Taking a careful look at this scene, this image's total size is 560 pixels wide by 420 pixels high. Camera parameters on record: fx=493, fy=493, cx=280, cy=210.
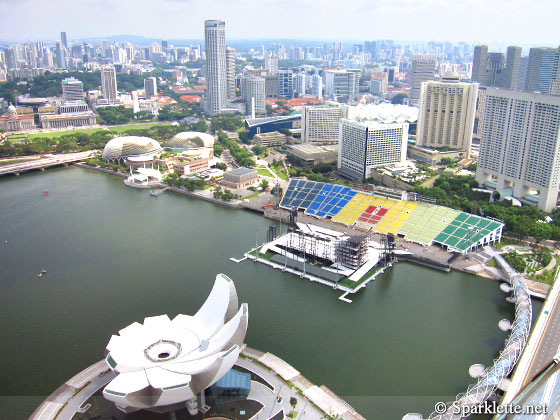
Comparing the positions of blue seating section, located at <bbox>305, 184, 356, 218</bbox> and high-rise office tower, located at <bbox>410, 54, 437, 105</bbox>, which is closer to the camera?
blue seating section, located at <bbox>305, 184, 356, 218</bbox>

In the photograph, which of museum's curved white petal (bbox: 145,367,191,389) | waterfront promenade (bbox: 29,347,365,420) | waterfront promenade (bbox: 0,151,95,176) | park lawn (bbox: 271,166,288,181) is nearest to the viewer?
museum's curved white petal (bbox: 145,367,191,389)

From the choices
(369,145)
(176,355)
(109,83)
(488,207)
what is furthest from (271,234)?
(109,83)

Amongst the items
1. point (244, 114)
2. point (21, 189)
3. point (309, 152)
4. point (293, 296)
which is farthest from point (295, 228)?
point (244, 114)

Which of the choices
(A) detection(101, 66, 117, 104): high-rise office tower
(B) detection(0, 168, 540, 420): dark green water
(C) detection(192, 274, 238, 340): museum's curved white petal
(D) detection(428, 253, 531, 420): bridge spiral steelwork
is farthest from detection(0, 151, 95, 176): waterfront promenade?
(D) detection(428, 253, 531, 420): bridge spiral steelwork

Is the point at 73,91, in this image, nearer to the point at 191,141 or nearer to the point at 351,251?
the point at 191,141

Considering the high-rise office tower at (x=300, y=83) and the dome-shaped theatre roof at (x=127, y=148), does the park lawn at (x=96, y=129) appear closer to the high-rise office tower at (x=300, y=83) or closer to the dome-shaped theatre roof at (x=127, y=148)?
the dome-shaped theatre roof at (x=127, y=148)

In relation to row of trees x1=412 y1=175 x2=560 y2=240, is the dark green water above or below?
below

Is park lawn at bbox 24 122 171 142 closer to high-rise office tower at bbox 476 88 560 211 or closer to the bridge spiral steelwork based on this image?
high-rise office tower at bbox 476 88 560 211

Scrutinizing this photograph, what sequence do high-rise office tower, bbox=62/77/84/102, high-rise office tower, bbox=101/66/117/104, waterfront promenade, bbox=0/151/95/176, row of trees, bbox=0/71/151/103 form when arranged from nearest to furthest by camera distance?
1. waterfront promenade, bbox=0/151/95/176
2. high-rise office tower, bbox=101/66/117/104
3. high-rise office tower, bbox=62/77/84/102
4. row of trees, bbox=0/71/151/103
